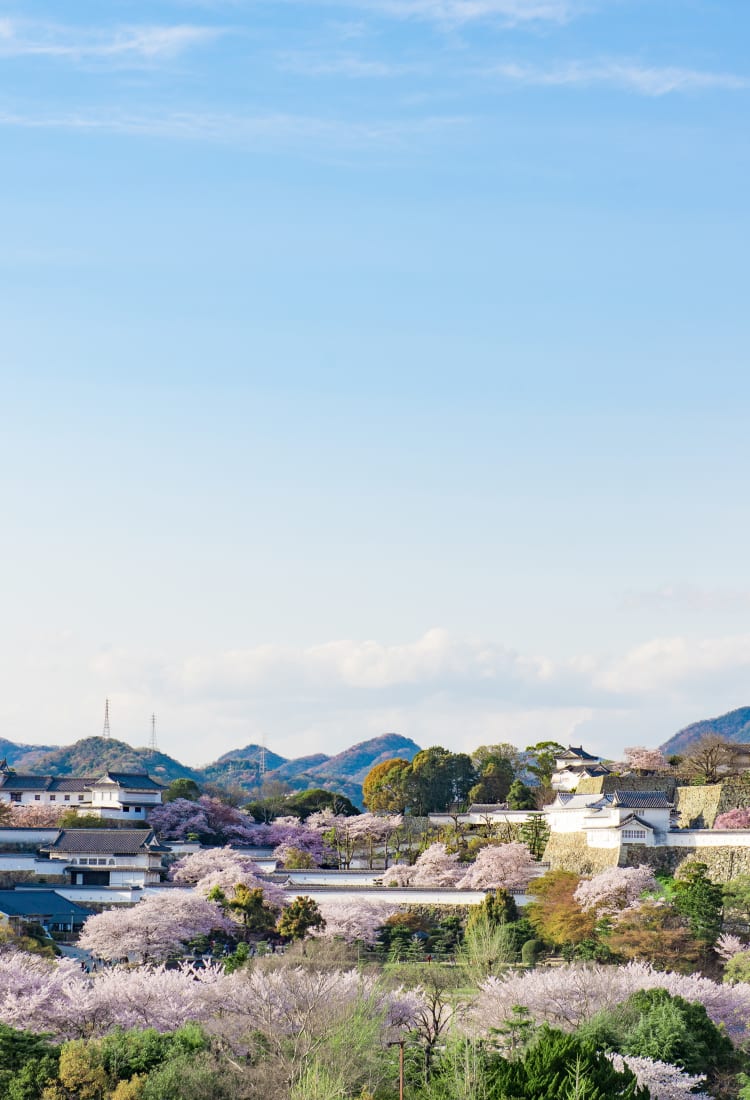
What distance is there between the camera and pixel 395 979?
35.1 metres

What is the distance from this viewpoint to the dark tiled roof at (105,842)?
5038 centimetres

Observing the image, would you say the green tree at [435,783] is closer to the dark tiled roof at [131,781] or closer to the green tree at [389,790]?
the green tree at [389,790]

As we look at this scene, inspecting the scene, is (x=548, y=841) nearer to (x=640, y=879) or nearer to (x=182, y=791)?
(x=640, y=879)

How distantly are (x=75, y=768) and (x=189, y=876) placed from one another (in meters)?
67.0

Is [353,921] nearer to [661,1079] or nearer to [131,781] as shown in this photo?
[131,781]

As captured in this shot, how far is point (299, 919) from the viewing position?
43281mm

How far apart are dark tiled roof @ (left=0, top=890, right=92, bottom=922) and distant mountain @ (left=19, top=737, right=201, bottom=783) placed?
213ft

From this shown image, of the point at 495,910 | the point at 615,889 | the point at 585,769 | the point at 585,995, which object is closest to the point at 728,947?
the point at 615,889

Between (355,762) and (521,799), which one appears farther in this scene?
(355,762)

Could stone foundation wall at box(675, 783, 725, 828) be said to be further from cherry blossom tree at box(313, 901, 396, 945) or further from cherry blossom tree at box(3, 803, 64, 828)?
cherry blossom tree at box(3, 803, 64, 828)

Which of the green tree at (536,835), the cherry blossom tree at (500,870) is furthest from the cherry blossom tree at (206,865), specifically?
the green tree at (536,835)

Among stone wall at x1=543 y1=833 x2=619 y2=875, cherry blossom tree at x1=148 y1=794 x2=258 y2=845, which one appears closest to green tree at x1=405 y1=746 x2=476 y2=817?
cherry blossom tree at x1=148 y1=794 x2=258 y2=845

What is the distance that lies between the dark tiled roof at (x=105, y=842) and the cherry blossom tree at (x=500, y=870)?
1084cm

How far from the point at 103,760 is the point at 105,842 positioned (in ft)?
220
